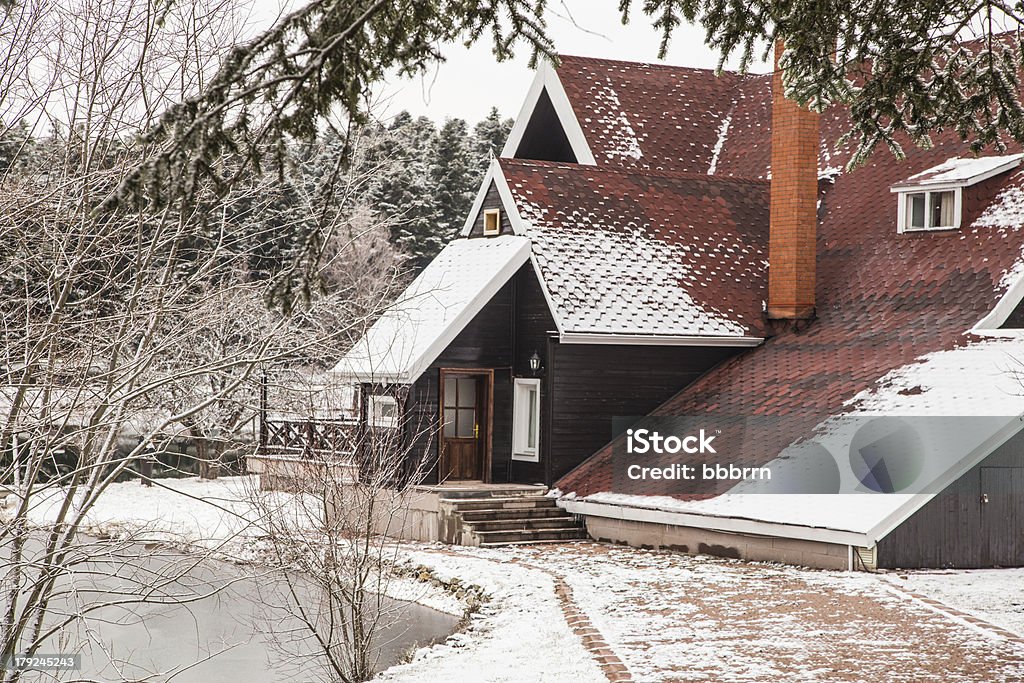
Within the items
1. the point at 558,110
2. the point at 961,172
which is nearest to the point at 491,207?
the point at 558,110

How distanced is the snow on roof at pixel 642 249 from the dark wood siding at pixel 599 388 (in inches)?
25.1

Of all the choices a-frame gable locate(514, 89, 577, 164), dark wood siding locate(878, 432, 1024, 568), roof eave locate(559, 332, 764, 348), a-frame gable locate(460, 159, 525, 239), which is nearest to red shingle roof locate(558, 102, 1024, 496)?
roof eave locate(559, 332, 764, 348)

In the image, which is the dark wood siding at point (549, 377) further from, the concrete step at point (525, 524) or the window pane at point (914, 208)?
the window pane at point (914, 208)

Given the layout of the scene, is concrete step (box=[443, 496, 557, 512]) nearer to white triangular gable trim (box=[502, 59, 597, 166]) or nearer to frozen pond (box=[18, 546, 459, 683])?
frozen pond (box=[18, 546, 459, 683])

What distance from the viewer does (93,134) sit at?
31.8ft

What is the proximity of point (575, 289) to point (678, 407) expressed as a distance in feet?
8.88

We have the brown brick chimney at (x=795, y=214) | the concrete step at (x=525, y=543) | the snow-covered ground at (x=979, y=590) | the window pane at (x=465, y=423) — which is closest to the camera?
the snow-covered ground at (x=979, y=590)

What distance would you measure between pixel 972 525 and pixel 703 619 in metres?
5.21

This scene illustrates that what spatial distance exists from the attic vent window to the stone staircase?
16.2 feet

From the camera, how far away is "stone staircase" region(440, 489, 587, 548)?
19312 millimetres

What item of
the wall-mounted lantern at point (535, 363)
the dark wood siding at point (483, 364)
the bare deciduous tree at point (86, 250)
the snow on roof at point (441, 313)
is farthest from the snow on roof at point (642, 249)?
the bare deciduous tree at point (86, 250)

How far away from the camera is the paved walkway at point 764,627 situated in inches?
433

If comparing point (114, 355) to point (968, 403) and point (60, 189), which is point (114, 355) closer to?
point (60, 189)

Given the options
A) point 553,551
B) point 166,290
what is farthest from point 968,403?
point 166,290
